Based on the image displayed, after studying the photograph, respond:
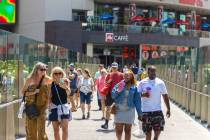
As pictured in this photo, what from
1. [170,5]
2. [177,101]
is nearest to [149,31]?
[170,5]

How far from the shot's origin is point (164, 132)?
615 inches

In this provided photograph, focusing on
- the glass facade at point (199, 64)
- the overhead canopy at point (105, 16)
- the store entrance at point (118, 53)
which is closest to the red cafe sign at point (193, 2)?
the store entrance at point (118, 53)

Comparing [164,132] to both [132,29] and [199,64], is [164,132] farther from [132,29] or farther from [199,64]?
[132,29]

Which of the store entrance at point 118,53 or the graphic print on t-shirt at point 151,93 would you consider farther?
the store entrance at point 118,53

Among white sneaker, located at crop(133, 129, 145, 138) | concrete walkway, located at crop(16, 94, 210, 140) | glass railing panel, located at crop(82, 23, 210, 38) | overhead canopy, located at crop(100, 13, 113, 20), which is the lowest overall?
concrete walkway, located at crop(16, 94, 210, 140)

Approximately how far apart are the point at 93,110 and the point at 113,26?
43032mm

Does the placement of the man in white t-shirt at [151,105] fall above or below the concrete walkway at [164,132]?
above

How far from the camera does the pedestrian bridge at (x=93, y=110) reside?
12086 millimetres

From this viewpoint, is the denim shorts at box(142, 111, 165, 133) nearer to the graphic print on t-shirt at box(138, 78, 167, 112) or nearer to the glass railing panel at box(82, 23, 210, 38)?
the graphic print on t-shirt at box(138, 78, 167, 112)

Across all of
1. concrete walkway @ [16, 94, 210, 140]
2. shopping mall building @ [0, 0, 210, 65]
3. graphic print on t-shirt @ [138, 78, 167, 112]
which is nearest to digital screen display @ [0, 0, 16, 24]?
shopping mall building @ [0, 0, 210, 65]

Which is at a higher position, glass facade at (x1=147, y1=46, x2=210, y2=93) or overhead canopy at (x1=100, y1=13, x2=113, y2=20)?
overhead canopy at (x1=100, y1=13, x2=113, y2=20)

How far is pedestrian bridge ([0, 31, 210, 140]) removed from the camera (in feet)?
39.7

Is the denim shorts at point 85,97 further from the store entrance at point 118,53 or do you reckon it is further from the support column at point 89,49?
the store entrance at point 118,53

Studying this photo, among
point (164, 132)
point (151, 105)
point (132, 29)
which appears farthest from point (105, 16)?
point (151, 105)
